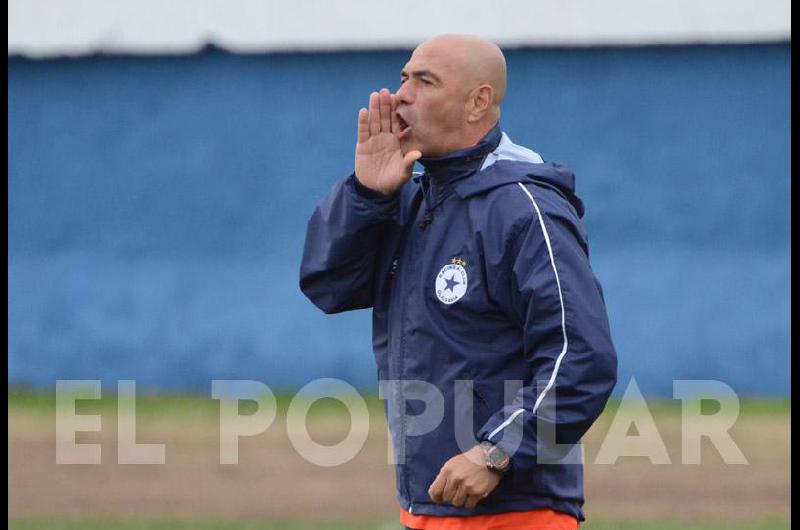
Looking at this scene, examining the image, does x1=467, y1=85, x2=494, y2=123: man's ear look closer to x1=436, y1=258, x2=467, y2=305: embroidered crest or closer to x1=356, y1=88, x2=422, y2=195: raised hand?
x1=356, y1=88, x2=422, y2=195: raised hand

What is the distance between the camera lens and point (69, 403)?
1164 centimetres

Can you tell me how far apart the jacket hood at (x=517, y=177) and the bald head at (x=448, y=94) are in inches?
4.6

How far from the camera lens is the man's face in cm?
382

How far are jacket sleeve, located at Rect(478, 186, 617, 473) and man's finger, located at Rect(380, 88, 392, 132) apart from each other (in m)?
0.52

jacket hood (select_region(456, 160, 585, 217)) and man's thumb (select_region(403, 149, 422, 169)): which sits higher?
man's thumb (select_region(403, 149, 422, 169))

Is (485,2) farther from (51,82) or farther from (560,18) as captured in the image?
(51,82)

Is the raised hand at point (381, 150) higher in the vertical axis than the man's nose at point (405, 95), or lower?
lower

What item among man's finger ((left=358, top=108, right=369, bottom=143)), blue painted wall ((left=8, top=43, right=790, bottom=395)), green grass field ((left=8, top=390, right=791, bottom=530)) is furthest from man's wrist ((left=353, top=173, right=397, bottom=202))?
blue painted wall ((left=8, top=43, right=790, bottom=395))

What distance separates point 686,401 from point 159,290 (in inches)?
173

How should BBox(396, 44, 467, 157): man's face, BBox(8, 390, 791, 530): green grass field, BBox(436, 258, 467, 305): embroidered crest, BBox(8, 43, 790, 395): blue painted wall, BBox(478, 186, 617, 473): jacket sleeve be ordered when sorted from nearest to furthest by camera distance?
BBox(478, 186, 617, 473): jacket sleeve → BBox(436, 258, 467, 305): embroidered crest → BBox(396, 44, 467, 157): man's face → BBox(8, 390, 791, 530): green grass field → BBox(8, 43, 790, 395): blue painted wall

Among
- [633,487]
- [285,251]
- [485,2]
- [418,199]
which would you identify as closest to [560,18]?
[485,2]

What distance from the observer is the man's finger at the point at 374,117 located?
3883mm

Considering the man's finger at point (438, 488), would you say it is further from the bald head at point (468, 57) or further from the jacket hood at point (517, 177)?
the bald head at point (468, 57)

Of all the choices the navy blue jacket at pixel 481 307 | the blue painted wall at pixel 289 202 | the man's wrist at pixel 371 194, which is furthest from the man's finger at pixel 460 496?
the blue painted wall at pixel 289 202
